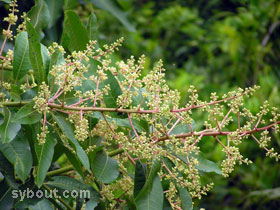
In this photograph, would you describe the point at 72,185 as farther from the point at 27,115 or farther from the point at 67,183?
the point at 27,115

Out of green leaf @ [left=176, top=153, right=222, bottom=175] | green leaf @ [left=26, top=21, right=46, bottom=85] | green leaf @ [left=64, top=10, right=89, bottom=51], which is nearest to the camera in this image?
green leaf @ [left=26, top=21, right=46, bottom=85]

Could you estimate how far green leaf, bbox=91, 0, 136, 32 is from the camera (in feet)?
8.64

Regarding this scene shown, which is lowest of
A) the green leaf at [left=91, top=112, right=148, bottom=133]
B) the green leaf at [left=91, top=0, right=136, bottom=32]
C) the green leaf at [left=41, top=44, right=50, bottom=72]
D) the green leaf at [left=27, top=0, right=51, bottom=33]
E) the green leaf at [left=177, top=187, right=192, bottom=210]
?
the green leaf at [left=177, top=187, right=192, bottom=210]

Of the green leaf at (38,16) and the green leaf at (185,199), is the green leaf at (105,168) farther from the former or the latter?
the green leaf at (38,16)

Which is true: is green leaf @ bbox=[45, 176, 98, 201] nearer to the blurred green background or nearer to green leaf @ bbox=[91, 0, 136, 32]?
the blurred green background

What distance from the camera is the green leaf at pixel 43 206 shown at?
1.69 metres

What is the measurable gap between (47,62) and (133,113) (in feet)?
1.10

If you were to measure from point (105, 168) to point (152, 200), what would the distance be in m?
0.20

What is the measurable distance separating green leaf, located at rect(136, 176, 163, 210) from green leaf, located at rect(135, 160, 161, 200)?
0.01m

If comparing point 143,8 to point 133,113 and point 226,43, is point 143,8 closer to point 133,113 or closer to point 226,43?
point 226,43

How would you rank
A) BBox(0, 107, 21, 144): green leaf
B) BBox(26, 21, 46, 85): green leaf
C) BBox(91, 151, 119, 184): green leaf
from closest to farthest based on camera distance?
BBox(0, 107, 21, 144): green leaf → BBox(26, 21, 46, 85): green leaf → BBox(91, 151, 119, 184): green leaf

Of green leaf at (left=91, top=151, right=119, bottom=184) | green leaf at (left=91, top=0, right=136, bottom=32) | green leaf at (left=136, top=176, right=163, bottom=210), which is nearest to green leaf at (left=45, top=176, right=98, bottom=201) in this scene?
green leaf at (left=91, top=151, right=119, bottom=184)

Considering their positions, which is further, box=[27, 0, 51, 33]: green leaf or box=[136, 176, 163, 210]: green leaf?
box=[27, 0, 51, 33]: green leaf

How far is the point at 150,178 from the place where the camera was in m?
1.52
